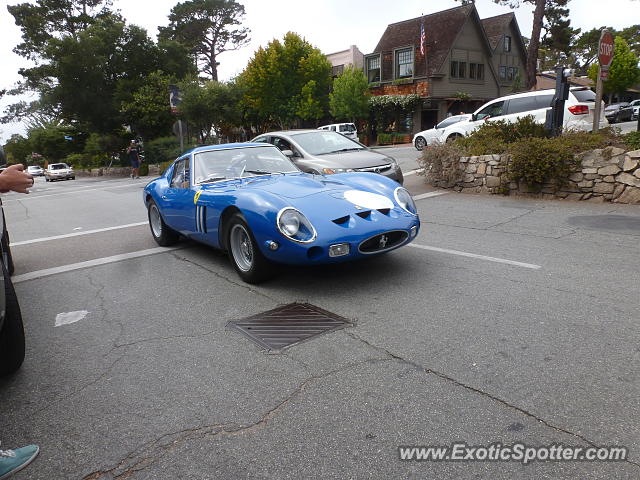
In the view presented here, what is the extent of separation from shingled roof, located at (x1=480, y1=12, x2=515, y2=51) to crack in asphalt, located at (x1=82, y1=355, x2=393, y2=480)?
45.4m

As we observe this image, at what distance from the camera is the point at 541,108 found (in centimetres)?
1284

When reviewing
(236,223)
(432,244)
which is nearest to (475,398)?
(236,223)

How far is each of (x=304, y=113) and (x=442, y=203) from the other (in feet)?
111

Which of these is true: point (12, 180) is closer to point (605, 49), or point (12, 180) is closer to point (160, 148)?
point (605, 49)

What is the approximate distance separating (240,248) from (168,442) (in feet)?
8.87

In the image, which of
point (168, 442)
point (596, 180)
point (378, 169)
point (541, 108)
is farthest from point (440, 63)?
point (168, 442)

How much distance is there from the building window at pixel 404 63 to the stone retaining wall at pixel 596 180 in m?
31.8

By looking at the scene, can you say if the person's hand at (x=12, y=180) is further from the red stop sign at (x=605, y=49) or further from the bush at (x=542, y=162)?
the red stop sign at (x=605, y=49)


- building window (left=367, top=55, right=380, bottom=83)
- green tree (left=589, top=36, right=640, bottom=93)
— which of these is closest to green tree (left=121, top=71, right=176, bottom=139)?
building window (left=367, top=55, right=380, bottom=83)

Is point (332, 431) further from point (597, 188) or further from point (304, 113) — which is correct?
point (304, 113)

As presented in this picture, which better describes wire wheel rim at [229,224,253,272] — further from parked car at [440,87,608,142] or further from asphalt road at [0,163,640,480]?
parked car at [440,87,608,142]

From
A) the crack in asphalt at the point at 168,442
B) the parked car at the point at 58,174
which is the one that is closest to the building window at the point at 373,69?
the parked car at the point at 58,174

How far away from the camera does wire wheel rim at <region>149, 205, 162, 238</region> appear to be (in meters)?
7.01

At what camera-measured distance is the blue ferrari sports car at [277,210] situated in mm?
4266
